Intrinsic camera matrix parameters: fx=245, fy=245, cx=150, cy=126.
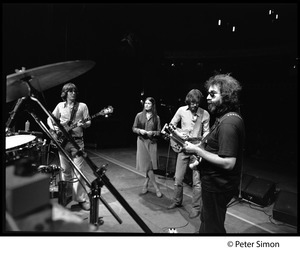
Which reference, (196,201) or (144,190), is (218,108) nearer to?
(196,201)

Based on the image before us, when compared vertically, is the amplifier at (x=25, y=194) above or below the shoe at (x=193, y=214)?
above

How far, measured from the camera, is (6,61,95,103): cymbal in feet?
5.01

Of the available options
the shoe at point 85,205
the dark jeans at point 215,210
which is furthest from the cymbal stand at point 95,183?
the shoe at point 85,205

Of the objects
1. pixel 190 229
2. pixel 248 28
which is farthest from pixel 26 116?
pixel 248 28

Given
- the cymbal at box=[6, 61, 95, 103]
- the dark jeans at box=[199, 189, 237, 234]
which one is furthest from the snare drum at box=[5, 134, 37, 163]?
Result: the dark jeans at box=[199, 189, 237, 234]

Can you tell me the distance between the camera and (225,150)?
2039 millimetres

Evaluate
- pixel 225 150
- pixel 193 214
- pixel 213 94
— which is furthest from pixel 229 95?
pixel 193 214

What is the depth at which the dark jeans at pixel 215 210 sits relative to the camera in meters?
→ 2.24

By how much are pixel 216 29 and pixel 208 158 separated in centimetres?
669

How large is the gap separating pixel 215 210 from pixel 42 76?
184 centimetres

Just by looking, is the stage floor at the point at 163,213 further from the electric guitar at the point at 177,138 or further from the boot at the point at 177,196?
the electric guitar at the point at 177,138

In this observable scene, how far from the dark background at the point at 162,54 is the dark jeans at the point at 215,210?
3.43m

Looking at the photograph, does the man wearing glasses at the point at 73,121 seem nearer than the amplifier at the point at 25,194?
No
